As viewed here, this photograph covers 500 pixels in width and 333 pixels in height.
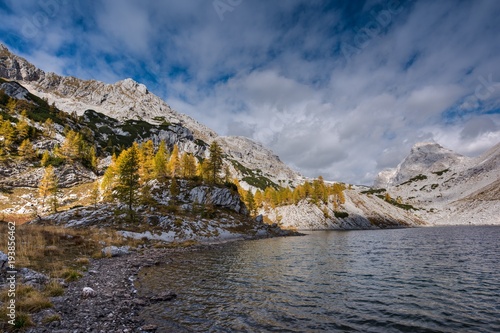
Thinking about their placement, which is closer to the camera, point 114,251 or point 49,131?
point 114,251

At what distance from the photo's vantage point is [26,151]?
98.7m

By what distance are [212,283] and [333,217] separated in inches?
5772

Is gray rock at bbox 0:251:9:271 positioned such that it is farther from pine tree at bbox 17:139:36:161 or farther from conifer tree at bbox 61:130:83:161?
conifer tree at bbox 61:130:83:161

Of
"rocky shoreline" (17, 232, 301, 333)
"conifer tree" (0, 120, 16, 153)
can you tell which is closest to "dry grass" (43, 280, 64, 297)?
"rocky shoreline" (17, 232, 301, 333)

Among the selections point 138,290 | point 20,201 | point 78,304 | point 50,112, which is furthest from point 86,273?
point 50,112

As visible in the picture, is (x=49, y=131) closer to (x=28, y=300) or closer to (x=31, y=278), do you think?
(x=31, y=278)

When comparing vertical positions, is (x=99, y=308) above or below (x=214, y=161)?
below

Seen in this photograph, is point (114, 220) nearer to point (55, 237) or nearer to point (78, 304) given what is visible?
point (55, 237)

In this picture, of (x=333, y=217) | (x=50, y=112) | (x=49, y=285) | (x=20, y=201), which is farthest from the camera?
(x=50, y=112)

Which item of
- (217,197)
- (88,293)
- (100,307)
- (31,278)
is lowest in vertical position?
(100,307)

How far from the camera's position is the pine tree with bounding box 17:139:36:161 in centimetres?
9756

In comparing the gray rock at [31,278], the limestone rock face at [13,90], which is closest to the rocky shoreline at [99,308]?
the gray rock at [31,278]

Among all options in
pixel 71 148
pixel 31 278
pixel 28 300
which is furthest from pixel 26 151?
pixel 28 300

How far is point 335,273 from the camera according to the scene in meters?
26.0
